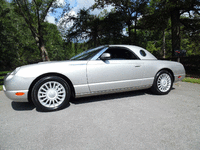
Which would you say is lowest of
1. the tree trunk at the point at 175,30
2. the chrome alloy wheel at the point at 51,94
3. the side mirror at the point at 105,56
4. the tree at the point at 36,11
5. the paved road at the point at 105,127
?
the paved road at the point at 105,127

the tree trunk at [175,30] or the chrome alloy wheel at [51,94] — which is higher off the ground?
the tree trunk at [175,30]

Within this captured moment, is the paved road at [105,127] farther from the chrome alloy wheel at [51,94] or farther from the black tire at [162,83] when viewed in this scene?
the black tire at [162,83]

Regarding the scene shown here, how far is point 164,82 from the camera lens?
146 inches

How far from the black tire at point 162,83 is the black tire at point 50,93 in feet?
8.14

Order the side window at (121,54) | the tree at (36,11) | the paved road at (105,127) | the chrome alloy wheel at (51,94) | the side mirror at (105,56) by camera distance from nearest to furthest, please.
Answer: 1. the paved road at (105,127)
2. the chrome alloy wheel at (51,94)
3. the side mirror at (105,56)
4. the side window at (121,54)
5. the tree at (36,11)

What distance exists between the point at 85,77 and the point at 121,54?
1.34m

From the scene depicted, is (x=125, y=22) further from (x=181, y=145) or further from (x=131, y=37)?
(x=181, y=145)

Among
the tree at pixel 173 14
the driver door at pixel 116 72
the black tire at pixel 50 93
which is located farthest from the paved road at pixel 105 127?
the tree at pixel 173 14

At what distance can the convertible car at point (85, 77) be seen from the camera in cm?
254

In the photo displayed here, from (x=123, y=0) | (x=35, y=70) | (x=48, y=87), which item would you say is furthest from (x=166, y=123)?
(x=123, y=0)

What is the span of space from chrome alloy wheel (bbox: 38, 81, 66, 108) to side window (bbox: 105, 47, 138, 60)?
5.37ft

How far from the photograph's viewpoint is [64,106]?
281cm

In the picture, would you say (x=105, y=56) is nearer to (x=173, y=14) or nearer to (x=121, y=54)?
(x=121, y=54)

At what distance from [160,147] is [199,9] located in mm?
12995
